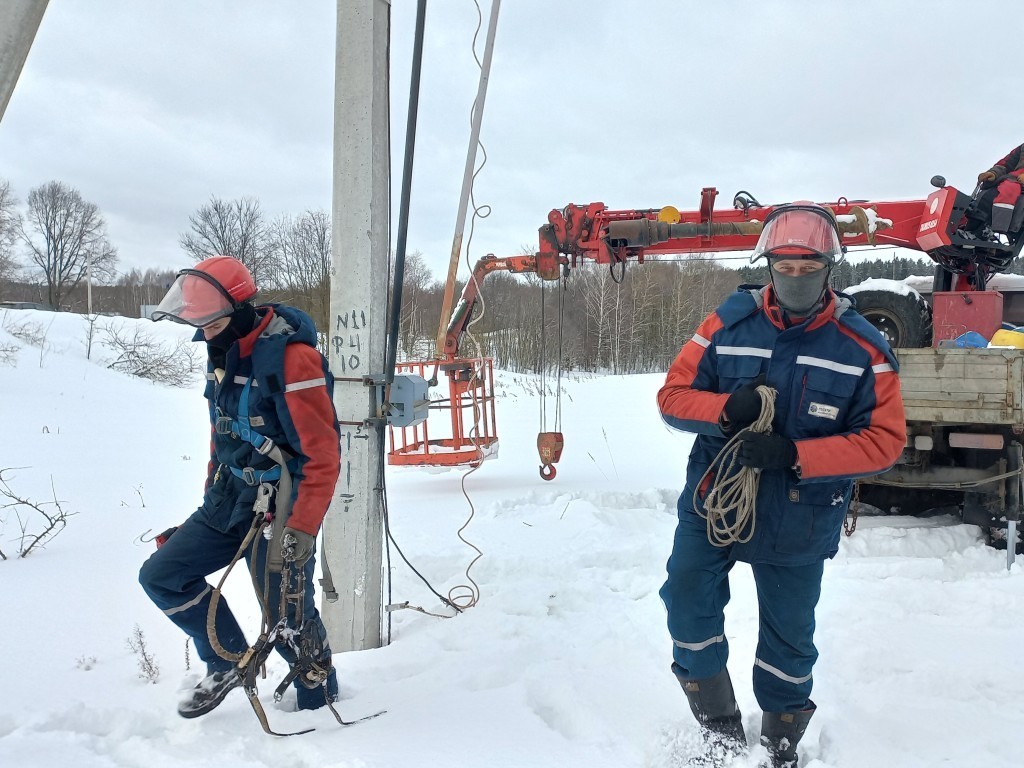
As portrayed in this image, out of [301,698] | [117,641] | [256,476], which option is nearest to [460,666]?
[301,698]

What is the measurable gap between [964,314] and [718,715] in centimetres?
510

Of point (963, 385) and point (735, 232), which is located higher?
point (735, 232)

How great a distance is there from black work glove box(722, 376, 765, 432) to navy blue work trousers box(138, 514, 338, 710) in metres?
1.75

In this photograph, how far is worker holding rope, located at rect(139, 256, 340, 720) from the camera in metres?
2.62

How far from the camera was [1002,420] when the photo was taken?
4738 mm

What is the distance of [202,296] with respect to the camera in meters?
2.61

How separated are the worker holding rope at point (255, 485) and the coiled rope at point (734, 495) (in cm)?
146

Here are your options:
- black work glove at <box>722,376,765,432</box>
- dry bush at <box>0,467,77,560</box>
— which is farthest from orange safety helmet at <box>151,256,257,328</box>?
dry bush at <box>0,467,77,560</box>

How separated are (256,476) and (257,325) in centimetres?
61

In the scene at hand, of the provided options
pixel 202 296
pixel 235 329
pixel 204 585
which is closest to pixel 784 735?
pixel 204 585

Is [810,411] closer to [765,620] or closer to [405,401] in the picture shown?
[765,620]

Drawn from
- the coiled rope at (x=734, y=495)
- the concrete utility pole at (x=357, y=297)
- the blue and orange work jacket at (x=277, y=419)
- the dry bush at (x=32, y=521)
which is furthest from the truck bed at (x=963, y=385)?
the dry bush at (x=32, y=521)

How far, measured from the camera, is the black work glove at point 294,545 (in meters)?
2.60

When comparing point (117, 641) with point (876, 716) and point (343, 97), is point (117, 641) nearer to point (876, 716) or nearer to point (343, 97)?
point (343, 97)
